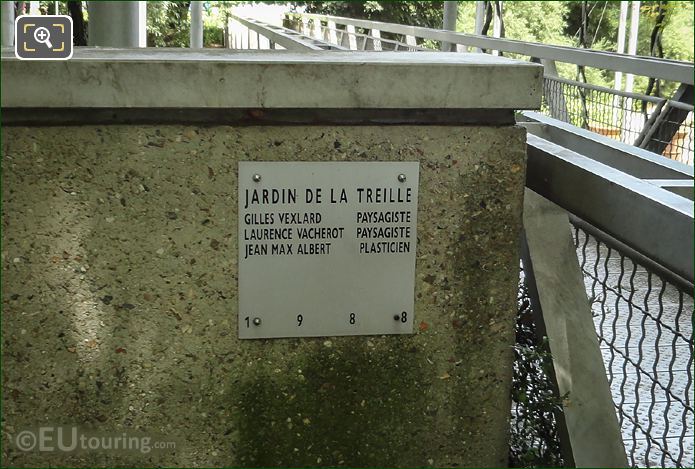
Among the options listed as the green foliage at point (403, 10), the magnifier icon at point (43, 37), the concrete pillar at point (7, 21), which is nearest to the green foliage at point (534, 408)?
the magnifier icon at point (43, 37)

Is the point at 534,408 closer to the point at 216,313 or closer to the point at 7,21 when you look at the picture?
the point at 216,313

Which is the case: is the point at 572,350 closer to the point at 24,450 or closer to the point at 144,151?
the point at 144,151

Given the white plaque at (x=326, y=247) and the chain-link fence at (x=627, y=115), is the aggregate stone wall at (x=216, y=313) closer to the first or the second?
the white plaque at (x=326, y=247)

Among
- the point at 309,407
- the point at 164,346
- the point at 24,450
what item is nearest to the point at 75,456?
the point at 24,450

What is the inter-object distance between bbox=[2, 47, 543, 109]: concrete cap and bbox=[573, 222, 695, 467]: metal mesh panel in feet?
2.28

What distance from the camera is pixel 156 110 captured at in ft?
10.3

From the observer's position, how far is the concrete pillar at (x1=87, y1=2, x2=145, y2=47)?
645cm

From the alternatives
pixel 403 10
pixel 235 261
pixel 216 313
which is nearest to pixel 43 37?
pixel 235 261

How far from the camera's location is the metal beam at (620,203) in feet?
8.37

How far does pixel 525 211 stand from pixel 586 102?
17.6 ft

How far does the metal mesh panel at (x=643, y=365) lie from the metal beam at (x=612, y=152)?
1.02 ft

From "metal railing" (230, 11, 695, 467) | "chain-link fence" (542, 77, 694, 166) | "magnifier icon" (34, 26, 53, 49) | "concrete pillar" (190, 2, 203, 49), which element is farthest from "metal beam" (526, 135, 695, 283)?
"concrete pillar" (190, 2, 203, 49)

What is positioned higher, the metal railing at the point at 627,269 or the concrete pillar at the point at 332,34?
the concrete pillar at the point at 332,34

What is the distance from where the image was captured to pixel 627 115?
8227mm
